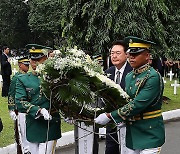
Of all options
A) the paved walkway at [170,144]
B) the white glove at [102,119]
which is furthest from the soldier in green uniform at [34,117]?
the paved walkway at [170,144]

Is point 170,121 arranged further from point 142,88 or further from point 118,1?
point 142,88

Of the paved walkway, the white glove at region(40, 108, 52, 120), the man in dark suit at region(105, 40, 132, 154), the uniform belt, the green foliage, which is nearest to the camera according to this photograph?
the uniform belt

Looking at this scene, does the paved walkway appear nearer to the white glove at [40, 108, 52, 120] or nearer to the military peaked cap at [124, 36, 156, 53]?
the white glove at [40, 108, 52, 120]

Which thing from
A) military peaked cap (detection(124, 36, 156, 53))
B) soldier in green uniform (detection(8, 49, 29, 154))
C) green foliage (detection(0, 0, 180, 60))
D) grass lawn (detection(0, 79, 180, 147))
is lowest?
grass lawn (detection(0, 79, 180, 147))

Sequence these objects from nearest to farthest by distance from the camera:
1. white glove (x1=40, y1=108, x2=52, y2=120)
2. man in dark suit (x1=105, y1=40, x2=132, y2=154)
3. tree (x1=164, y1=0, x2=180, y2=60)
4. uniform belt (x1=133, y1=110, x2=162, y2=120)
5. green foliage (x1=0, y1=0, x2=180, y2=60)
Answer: uniform belt (x1=133, y1=110, x2=162, y2=120) → white glove (x1=40, y1=108, x2=52, y2=120) → man in dark suit (x1=105, y1=40, x2=132, y2=154) → green foliage (x1=0, y1=0, x2=180, y2=60) → tree (x1=164, y1=0, x2=180, y2=60)

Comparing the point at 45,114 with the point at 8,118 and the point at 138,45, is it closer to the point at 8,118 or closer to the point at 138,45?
the point at 138,45

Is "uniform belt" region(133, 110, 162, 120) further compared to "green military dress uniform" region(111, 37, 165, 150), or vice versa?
"uniform belt" region(133, 110, 162, 120)

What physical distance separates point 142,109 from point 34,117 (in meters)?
1.35

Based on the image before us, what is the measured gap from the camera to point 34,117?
5.04 metres

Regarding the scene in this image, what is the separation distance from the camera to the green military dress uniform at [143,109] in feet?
14.2

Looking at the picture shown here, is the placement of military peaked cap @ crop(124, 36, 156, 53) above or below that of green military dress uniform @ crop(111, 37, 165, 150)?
above

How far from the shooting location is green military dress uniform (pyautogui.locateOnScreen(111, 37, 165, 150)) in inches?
171

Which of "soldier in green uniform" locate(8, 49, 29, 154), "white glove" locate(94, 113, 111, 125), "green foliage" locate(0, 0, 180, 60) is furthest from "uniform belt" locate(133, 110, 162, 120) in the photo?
"green foliage" locate(0, 0, 180, 60)

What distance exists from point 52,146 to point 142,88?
149 centimetres
